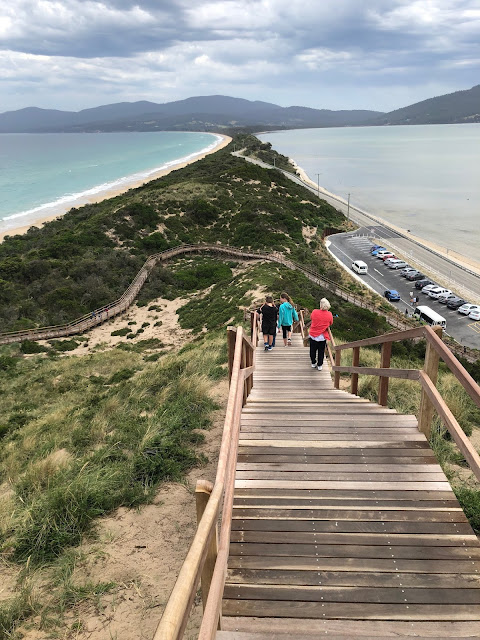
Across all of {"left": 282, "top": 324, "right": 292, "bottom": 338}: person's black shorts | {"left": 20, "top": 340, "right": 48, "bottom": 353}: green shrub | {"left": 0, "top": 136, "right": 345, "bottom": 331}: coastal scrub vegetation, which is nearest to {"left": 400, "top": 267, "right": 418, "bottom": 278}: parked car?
{"left": 0, "top": 136, "right": 345, "bottom": 331}: coastal scrub vegetation

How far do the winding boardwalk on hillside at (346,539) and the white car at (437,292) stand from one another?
37492 mm

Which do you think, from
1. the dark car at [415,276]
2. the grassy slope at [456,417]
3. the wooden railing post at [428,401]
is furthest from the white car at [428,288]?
the wooden railing post at [428,401]

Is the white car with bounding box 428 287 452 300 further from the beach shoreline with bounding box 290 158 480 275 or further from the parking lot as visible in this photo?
the beach shoreline with bounding box 290 158 480 275

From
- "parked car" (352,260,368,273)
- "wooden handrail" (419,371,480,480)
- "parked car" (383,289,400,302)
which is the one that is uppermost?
"wooden handrail" (419,371,480,480)

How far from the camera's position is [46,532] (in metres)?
4.55

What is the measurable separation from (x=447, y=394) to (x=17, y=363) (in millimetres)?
17426

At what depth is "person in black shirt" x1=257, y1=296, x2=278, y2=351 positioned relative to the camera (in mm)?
9930

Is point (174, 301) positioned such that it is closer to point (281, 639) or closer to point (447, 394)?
point (447, 394)

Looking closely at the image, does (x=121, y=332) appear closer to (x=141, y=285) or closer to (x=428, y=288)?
(x=141, y=285)

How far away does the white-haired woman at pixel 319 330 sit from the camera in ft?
26.6

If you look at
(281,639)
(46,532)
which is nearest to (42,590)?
(46,532)

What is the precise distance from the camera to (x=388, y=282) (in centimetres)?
4353

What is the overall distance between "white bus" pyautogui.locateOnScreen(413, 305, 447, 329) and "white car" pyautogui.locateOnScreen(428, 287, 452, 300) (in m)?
5.30

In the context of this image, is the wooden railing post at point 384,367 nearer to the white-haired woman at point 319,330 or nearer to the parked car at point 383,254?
the white-haired woman at point 319,330
